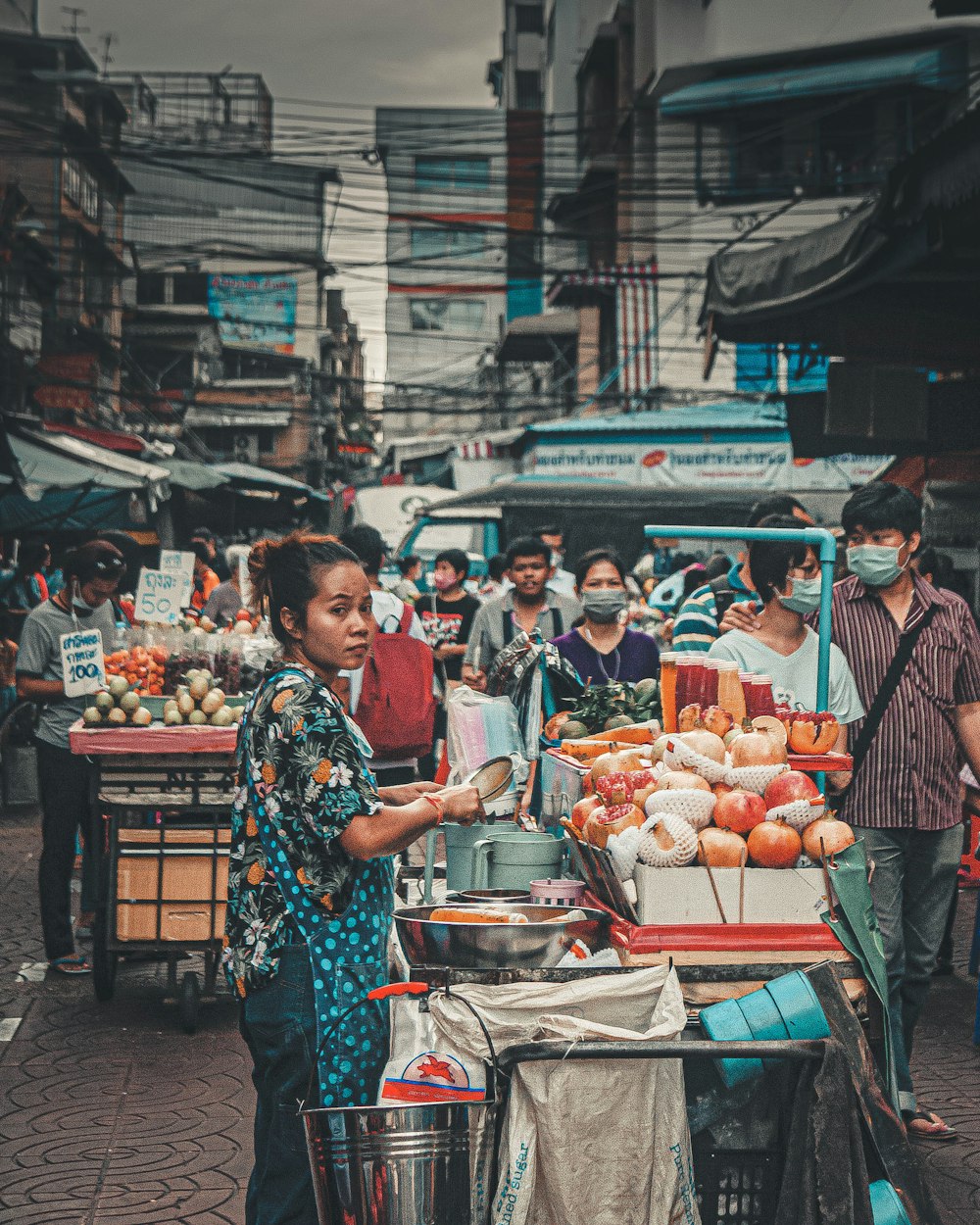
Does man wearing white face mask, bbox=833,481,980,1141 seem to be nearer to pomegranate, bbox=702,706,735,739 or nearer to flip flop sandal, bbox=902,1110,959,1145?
flip flop sandal, bbox=902,1110,959,1145

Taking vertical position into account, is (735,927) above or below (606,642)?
below

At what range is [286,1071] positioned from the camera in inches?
120

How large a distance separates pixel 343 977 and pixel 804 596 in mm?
2507

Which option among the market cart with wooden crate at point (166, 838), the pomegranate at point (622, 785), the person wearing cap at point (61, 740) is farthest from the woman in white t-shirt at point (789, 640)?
the person wearing cap at point (61, 740)

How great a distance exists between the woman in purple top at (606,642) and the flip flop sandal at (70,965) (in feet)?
9.81

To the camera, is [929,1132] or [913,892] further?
[913,892]

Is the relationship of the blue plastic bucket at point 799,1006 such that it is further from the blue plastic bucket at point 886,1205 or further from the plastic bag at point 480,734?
the plastic bag at point 480,734

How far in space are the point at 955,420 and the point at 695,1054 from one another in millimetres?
7908

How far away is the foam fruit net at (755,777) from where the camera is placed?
11.9 ft

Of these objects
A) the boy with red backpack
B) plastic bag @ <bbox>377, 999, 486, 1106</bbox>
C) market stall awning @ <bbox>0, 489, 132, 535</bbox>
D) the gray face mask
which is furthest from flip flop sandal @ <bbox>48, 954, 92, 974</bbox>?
market stall awning @ <bbox>0, 489, 132, 535</bbox>

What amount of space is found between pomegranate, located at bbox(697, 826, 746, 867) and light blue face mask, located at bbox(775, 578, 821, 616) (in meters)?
1.64

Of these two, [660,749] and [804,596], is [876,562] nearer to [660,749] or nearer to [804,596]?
[804,596]

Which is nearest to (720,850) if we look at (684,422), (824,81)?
(684,422)

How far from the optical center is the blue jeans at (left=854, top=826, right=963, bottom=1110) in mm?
4938
